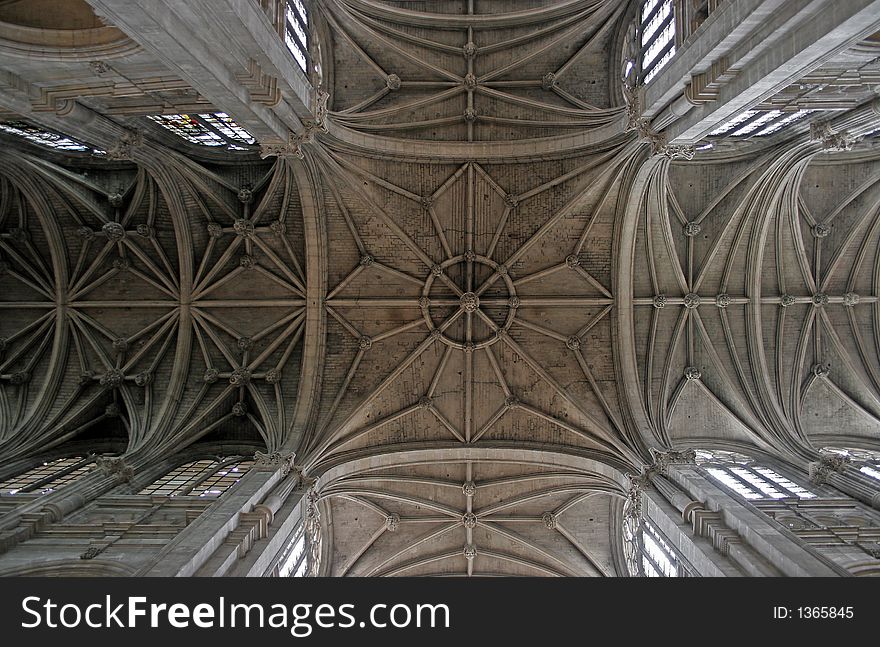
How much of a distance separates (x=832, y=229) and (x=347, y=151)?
17545 millimetres

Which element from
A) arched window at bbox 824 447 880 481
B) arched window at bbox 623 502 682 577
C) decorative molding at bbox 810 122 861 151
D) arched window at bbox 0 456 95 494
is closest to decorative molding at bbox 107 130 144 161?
arched window at bbox 0 456 95 494

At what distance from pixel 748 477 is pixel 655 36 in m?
13.3

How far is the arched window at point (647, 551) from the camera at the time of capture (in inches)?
528

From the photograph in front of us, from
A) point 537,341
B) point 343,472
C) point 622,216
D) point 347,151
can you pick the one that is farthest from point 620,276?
point 343,472

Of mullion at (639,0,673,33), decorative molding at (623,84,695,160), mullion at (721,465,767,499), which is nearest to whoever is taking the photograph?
decorative molding at (623,84,695,160)

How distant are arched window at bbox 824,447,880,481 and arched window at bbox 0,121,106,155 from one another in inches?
991

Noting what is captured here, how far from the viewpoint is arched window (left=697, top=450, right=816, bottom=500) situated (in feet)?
44.8

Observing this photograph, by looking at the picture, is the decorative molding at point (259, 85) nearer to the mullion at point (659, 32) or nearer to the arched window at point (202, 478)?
the arched window at point (202, 478)

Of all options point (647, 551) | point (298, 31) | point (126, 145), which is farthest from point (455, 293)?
point (126, 145)

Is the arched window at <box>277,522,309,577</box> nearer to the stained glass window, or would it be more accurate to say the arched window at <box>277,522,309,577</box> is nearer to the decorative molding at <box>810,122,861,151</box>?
the stained glass window

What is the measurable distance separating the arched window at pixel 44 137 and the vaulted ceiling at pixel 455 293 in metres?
1.30

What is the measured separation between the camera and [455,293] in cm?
2067

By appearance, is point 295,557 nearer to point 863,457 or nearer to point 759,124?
point 759,124

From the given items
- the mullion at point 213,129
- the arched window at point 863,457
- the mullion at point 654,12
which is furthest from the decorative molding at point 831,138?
the mullion at point 213,129
